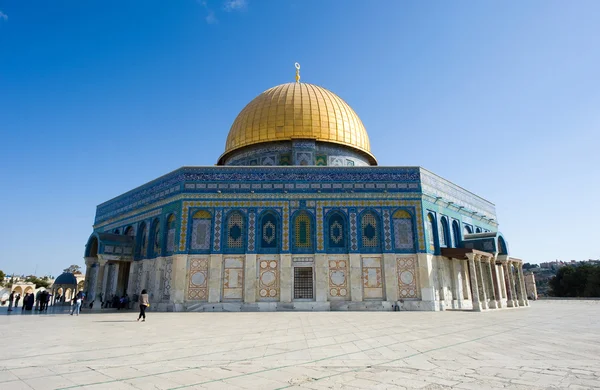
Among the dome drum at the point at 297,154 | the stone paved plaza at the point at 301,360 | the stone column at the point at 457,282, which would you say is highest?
the dome drum at the point at 297,154

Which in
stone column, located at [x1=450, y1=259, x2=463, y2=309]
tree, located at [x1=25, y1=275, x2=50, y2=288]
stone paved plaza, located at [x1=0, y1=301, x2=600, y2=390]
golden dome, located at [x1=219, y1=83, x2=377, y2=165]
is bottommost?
stone paved plaza, located at [x1=0, y1=301, x2=600, y2=390]

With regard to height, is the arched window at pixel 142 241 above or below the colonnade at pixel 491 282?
above

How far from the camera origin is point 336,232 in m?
17.1

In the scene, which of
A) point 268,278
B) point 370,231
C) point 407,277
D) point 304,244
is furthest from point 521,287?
point 268,278

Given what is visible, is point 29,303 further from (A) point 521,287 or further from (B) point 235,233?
(A) point 521,287

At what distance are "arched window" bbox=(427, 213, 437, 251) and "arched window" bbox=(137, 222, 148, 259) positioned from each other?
14.1 meters

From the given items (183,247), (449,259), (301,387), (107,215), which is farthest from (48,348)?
(107,215)

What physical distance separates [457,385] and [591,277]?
45224mm

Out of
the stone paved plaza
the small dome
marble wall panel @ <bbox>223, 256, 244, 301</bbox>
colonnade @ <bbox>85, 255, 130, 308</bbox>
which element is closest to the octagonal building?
marble wall panel @ <bbox>223, 256, 244, 301</bbox>

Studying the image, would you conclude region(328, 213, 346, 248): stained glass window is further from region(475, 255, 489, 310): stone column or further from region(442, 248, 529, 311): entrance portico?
region(475, 255, 489, 310): stone column

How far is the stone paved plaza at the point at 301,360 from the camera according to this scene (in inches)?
151

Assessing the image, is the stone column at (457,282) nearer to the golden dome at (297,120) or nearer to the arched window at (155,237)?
the golden dome at (297,120)

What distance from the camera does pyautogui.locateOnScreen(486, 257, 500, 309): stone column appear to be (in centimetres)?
1808

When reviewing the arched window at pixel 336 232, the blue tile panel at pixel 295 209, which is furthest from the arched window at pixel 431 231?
the arched window at pixel 336 232
